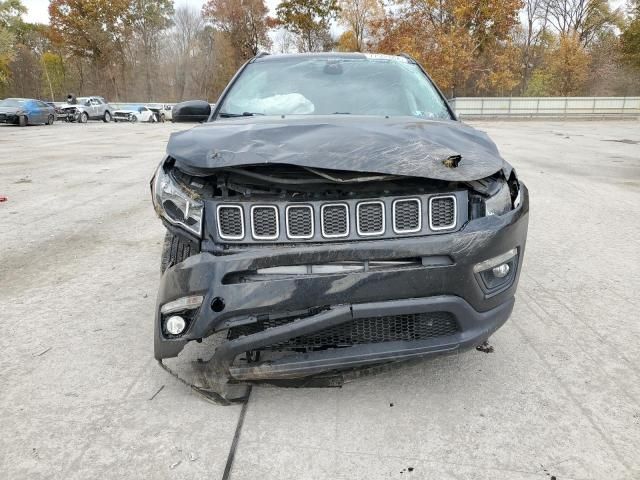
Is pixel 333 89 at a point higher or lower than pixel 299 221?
higher

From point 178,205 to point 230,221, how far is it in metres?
0.25

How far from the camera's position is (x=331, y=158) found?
2105mm

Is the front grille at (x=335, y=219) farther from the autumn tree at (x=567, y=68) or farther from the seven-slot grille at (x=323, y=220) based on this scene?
the autumn tree at (x=567, y=68)

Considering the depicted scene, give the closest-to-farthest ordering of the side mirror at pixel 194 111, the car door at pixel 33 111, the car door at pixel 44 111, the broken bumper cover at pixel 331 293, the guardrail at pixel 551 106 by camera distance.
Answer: the broken bumper cover at pixel 331 293 < the side mirror at pixel 194 111 < the car door at pixel 33 111 < the car door at pixel 44 111 < the guardrail at pixel 551 106

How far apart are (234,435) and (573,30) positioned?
56242mm

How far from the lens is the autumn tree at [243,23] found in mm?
51906

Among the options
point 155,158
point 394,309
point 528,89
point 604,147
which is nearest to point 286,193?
point 394,309

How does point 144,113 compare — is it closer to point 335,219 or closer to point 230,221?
point 230,221

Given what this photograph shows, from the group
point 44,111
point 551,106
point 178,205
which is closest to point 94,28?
point 44,111

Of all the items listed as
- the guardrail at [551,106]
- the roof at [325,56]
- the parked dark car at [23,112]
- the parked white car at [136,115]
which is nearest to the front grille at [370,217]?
the roof at [325,56]

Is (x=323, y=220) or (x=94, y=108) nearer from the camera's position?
(x=323, y=220)

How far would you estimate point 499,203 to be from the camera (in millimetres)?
2283

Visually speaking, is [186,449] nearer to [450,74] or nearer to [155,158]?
[155,158]

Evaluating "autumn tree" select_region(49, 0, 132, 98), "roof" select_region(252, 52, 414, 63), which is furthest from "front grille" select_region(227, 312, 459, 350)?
"autumn tree" select_region(49, 0, 132, 98)
